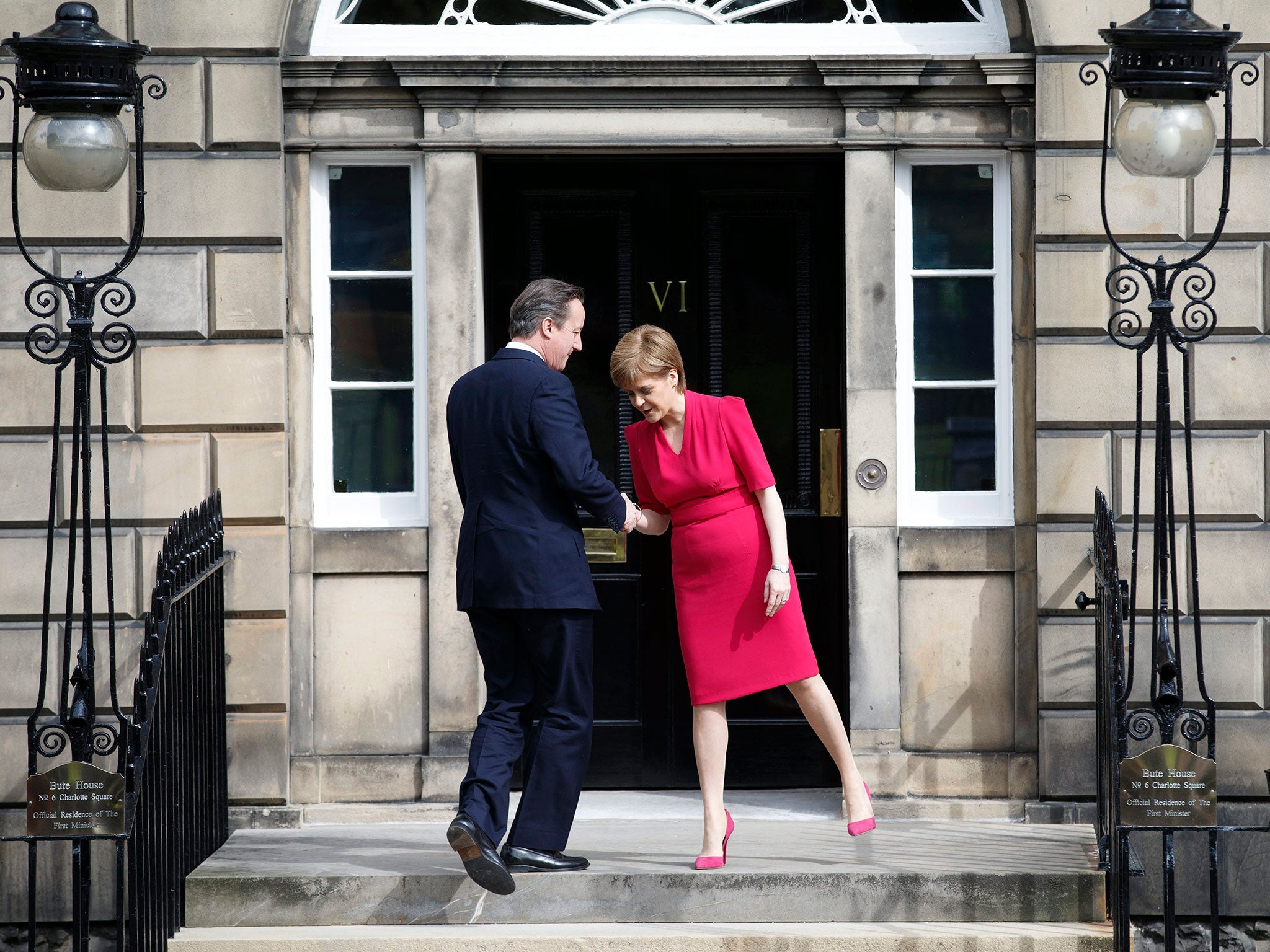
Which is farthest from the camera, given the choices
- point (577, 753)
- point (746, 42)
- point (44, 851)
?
point (746, 42)

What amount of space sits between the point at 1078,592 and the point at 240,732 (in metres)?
3.49

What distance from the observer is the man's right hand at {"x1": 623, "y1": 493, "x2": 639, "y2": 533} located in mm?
5027

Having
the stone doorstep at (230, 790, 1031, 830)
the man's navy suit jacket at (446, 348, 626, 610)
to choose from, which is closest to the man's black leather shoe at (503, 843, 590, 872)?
the man's navy suit jacket at (446, 348, 626, 610)

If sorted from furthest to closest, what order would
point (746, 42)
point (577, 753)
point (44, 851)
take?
point (746, 42) < point (44, 851) < point (577, 753)

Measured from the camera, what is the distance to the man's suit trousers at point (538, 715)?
196 inches

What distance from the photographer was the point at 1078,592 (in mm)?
6164

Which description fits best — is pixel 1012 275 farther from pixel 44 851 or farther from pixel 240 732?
pixel 44 851

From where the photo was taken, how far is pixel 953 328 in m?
6.48

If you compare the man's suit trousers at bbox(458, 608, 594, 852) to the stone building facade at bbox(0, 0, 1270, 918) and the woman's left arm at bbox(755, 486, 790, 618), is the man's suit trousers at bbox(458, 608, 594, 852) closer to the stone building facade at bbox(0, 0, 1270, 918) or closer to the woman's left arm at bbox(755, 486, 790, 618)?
the woman's left arm at bbox(755, 486, 790, 618)

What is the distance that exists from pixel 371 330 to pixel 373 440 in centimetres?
48

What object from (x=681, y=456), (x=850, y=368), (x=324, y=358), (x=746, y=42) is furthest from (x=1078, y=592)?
(x=324, y=358)

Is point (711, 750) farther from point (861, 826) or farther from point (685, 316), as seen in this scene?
point (685, 316)

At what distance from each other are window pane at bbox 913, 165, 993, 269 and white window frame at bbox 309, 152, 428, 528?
7.02 ft

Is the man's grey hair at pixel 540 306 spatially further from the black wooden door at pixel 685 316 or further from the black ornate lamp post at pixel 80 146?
the black wooden door at pixel 685 316
